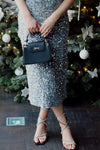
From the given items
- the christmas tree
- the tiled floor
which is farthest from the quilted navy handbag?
the tiled floor

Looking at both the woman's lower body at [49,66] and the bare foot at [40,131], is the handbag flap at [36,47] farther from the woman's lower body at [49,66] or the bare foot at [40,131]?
the bare foot at [40,131]

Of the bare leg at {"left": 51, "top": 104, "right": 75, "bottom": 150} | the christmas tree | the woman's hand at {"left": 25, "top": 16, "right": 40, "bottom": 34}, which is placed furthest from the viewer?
the christmas tree

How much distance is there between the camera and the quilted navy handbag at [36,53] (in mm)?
1584

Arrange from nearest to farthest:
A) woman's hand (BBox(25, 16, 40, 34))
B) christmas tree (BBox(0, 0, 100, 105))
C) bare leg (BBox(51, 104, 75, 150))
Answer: woman's hand (BBox(25, 16, 40, 34)), bare leg (BBox(51, 104, 75, 150)), christmas tree (BBox(0, 0, 100, 105))

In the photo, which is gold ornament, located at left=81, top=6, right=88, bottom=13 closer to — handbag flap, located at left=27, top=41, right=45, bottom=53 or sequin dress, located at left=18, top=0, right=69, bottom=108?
sequin dress, located at left=18, top=0, right=69, bottom=108

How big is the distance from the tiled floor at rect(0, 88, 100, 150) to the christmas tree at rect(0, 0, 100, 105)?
14cm

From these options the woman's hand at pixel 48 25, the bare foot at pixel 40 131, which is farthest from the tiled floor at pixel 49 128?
the woman's hand at pixel 48 25

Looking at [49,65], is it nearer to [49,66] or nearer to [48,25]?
[49,66]

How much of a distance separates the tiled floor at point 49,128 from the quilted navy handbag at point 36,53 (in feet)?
2.33

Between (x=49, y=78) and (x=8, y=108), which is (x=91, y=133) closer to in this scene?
(x=49, y=78)

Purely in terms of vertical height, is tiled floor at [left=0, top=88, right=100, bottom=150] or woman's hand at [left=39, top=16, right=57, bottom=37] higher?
woman's hand at [left=39, top=16, right=57, bottom=37]

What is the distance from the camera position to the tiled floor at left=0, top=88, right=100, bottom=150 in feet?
6.24

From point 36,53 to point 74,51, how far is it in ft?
2.28

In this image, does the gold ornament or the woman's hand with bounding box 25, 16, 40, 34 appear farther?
the gold ornament
